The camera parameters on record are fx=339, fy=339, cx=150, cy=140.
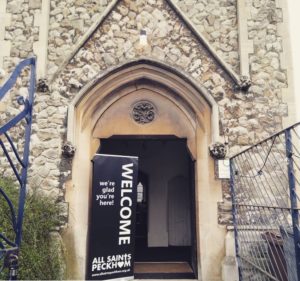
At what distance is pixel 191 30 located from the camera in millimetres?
5316

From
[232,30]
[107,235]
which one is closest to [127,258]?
[107,235]

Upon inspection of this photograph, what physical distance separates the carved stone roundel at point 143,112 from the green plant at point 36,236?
1824mm

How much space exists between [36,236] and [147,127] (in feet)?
7.45

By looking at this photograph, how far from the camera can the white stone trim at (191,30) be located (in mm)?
5145

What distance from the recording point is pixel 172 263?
258 inches

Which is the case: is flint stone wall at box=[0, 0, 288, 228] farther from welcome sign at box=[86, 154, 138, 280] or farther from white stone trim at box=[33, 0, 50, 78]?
welcome sign at box=[86, 154, 138, 280]

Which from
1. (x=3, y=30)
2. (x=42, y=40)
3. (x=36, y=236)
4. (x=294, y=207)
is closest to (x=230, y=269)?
(x=294, y=207)

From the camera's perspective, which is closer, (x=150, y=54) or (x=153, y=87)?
(x=150, y=54)

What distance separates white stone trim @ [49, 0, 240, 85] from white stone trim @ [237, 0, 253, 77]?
0.60 feet

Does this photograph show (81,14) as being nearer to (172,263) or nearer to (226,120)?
(226,120)

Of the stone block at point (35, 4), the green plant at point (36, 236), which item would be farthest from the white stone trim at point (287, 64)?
the stone block at point (35, 4)

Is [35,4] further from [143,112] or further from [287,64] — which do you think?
[287,64]

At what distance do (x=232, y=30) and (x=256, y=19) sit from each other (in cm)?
43

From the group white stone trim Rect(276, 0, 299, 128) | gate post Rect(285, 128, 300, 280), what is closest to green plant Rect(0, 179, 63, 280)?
gate post Rect(285, 128, 300, 280)
